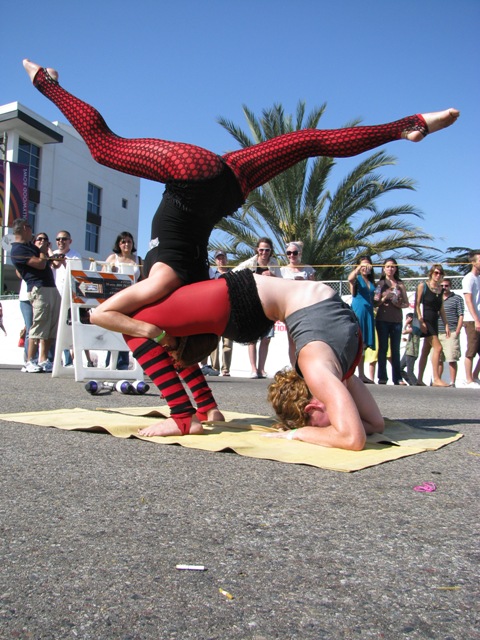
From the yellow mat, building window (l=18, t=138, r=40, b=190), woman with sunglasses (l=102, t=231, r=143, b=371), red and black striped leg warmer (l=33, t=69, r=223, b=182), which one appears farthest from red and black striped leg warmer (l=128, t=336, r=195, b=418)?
building window (l=18, t=138, r=40, b=190)

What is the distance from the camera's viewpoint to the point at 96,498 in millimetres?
1843

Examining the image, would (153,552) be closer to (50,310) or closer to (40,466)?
(40,466)

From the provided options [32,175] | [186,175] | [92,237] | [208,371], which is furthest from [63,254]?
[92,237]

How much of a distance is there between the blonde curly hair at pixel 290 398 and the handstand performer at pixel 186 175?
445mm

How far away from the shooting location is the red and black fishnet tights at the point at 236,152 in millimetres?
3129

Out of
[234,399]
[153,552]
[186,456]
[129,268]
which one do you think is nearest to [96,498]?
[153,552]

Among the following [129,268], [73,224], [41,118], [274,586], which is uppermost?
[41,118]

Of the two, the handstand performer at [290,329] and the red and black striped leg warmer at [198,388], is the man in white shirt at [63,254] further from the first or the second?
the handstand performer at [290,329]

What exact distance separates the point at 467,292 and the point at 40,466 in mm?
7216

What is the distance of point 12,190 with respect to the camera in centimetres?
2148

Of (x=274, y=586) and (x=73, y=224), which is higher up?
(x=73, y=224)

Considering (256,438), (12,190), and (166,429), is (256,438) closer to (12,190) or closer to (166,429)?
(166,429)

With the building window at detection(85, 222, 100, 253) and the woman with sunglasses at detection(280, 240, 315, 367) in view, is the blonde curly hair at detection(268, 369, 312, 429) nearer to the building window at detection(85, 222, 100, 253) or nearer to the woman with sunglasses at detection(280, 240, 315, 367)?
the woman with sunglasses at detection(280, 240, 315, 367)

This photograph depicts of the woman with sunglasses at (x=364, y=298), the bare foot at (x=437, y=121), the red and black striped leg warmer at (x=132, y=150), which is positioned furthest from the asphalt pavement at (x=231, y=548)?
the woman with sunglasses at (x=364, y=298)
